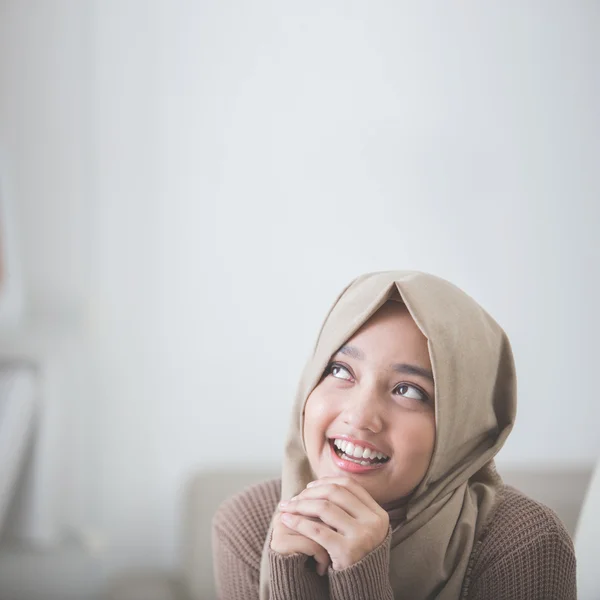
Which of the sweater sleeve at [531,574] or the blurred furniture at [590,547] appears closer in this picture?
the sweater sleeve at [531,574]

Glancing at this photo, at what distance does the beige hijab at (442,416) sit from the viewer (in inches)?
39.6

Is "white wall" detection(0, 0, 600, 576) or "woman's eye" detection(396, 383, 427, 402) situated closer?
"woman's eye" detection(396, 383, 427, 402)

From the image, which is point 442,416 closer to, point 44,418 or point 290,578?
point 290,578

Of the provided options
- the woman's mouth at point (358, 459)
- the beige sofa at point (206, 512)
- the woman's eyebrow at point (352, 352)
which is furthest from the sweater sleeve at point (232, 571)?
the beige sofa at point (206, 512)

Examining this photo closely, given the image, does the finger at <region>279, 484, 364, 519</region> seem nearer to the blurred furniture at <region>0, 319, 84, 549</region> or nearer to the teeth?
the teeth

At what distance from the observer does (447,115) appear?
70.2 inches

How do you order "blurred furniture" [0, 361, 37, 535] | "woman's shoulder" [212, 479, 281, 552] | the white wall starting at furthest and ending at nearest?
the white wall → "blurred furniture" [0, 361, 37, 535] → "woman's shoulder" [212, 479, 281, 552]

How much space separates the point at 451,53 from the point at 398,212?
0.41 metres

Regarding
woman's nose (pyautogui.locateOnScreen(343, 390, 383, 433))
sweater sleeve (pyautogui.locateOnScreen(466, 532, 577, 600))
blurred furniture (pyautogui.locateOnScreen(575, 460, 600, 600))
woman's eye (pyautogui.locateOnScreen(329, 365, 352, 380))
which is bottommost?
blurred furniture (pyautogui.locateOnScreen(575, 460, 600, 600))

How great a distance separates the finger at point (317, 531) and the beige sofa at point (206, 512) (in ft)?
2.63

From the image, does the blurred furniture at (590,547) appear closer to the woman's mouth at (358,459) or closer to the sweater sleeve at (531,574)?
the sweater sleeve at (531,574)

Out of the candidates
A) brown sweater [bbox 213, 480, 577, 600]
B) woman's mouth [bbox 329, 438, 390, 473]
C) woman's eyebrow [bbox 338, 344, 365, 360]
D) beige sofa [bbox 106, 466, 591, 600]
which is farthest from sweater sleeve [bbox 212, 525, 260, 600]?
beige sofa [bbox 106, 466, 591, 600]

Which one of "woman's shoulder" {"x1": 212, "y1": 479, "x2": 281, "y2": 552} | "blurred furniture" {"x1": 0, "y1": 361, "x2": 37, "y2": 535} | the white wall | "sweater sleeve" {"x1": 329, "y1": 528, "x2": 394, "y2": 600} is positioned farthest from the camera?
the white wall

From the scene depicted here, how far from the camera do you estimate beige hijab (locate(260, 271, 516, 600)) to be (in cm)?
100
